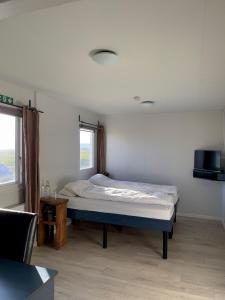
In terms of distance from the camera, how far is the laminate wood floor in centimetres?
238

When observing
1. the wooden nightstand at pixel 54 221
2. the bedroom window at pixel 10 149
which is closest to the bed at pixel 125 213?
the wooden nightstand at pixel 54 221

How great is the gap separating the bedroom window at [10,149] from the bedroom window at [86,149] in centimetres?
183

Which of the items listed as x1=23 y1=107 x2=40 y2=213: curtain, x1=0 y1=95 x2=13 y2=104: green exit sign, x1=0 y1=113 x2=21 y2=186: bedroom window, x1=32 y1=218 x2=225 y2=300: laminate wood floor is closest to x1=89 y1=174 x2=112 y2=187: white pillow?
x1=32 y1=218 x2=225 y2=300: laminate wood floor

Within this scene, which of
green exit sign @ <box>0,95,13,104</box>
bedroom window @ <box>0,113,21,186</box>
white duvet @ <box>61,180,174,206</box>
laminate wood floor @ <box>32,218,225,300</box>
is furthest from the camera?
white duvet @ <box>61,180,174,206</box>

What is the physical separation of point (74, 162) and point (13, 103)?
1792mm

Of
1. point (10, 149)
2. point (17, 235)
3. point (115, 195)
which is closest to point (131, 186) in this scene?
point (115, 195)

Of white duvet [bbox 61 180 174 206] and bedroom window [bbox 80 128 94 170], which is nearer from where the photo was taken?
white duvet [bbox 61 180 174 206]

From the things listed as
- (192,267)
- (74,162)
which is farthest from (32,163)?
(192,267)

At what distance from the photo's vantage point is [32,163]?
3.31 metres

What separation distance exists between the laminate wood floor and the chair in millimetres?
1077

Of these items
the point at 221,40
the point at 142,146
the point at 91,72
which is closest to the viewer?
the point at 221,40

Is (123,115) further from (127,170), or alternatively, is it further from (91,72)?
(91,72)

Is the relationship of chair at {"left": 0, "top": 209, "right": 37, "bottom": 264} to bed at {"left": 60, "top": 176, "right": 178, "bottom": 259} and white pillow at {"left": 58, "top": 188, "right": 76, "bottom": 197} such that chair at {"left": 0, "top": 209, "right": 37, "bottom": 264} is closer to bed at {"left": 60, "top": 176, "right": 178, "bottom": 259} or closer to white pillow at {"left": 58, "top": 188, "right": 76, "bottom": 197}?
bed at {"left": 60, "top": 176, "right": 178, "bottom": 259}

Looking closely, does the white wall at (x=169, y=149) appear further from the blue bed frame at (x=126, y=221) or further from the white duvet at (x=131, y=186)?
the blue bed frame at (x=126, y=221)
